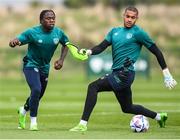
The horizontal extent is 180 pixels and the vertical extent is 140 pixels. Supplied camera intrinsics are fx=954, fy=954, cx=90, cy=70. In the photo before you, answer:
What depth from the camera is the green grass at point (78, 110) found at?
16783 mm

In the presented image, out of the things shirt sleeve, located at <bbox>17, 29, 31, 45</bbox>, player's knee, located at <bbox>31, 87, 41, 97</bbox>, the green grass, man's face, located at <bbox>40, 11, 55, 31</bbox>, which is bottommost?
the green grass

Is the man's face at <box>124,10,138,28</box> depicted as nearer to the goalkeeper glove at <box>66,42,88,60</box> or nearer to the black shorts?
the black shorts

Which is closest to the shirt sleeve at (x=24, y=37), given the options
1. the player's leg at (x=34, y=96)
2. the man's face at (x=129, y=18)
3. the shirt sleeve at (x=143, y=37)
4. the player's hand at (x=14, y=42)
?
the player's hand at (x=14, y=42)

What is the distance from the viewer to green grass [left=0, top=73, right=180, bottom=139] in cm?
1678

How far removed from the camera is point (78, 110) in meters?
25.9

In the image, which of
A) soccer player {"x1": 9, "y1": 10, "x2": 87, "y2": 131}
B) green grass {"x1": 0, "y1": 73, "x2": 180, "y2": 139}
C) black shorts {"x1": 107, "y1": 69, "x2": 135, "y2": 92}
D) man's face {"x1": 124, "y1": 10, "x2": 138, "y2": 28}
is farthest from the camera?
soccer player {"x1": 9, "y1": 10, "x2": 87, "y2": 131}

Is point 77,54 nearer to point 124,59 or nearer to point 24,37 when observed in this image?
point 124,59

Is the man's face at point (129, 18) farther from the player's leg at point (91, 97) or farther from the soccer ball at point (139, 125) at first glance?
the soccer ball at point (139, 125)

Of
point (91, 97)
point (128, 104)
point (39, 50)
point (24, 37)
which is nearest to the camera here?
point (91, 97)

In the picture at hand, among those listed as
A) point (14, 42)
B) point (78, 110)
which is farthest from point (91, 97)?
point (78, 110)

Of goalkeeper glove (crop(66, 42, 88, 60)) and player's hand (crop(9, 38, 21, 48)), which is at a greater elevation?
player's hand (crop(9, 38, 21, 48))

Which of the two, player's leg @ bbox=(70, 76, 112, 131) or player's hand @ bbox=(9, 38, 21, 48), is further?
player's hand @ bbox=(9, 38, 21, 48)

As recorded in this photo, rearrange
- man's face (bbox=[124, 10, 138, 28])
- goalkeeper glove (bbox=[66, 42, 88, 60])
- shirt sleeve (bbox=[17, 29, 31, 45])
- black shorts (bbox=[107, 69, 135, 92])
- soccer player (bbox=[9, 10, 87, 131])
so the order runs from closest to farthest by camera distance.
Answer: man's face (bbox=[124, 10, 138, 28]) → black shorts (bbox=[107, 69, 135, 92]) → goalkeeper glove (bbox=[66, 42, 88, 60]) → soccer player (bbox=[9, 10, 87, 131]) → shirt sleeve (bbox=[17, 29, 31, 45])

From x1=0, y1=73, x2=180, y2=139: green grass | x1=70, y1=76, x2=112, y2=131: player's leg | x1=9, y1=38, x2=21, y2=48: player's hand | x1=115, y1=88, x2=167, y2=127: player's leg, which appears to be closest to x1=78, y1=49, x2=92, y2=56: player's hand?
x1=70, y1=76, x2=112, y2=131: player's leg
